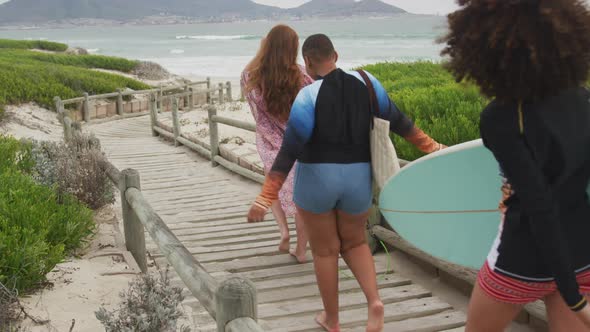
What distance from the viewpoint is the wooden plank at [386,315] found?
3.67 metres

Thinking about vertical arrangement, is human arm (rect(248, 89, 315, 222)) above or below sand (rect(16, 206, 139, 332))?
above

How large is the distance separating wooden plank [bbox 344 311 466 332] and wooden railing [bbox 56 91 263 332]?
116 cm

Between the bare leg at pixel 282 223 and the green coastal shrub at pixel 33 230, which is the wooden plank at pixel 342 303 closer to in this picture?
the bare leg at pixel 282 223

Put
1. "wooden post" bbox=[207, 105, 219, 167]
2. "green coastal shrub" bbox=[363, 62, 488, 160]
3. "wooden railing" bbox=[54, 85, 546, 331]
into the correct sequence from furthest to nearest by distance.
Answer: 1. "wooden post" bbox=[207, 105, 219, 167]
2. "green coastal shrub" bbox=[363, 62, 488, 160]
3. "wooden railing" bbox=[54, 85, 546, 331]

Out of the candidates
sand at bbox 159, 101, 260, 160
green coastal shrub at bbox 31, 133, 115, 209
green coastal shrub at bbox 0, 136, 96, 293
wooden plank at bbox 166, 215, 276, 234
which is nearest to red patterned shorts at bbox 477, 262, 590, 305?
green coastal shrub at bbox 0, 136, 96, 293

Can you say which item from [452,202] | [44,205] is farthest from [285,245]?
[452,202]

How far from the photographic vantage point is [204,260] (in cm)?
506

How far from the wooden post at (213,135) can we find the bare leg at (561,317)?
25.5ft

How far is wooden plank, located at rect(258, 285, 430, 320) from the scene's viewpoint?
388 cm

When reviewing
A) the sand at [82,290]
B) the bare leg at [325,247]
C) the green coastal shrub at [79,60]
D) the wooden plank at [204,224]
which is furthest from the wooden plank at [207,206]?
the green coastal shrub at [79,60]

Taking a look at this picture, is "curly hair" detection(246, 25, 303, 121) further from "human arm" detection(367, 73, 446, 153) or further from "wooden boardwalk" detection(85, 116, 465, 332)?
"wooden boardwalk" detection(85, 116, 465, 332)

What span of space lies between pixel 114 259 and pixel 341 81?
244cm

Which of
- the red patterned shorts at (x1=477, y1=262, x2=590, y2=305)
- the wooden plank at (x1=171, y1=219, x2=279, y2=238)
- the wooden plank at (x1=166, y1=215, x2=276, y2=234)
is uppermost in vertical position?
the red patterned shorts at (x1=477, y1=262, x2=590, y2=305)

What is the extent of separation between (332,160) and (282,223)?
201cm
